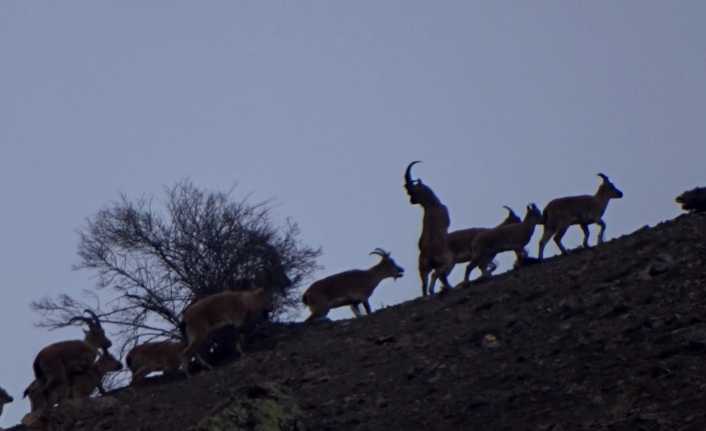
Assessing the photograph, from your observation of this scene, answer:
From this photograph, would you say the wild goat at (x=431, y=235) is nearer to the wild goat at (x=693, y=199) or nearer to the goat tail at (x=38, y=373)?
the wild goat at (x=693, y=199)

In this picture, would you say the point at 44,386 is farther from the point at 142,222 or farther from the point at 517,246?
the point at 142,222

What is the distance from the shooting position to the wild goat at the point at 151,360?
75.9ft

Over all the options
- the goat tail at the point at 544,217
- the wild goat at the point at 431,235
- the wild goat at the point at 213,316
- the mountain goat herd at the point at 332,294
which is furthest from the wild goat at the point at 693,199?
the wild goat at the point at 213,316

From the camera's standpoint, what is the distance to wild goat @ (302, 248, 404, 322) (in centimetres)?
2572

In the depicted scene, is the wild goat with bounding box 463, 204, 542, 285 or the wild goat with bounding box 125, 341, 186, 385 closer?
the wild goat with bounding box 125, 341, 186, 385

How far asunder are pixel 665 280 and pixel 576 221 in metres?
5.97

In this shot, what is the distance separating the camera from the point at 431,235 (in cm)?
2533

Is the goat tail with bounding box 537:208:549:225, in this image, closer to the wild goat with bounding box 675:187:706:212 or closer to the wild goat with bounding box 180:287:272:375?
the wild goat with bounding box 675:187:706:212

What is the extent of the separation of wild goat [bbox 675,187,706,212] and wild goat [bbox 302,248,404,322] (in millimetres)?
4626

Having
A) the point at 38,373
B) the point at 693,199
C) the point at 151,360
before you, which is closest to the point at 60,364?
the point at 38,373

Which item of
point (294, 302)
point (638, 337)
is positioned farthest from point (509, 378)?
point (294, 302)

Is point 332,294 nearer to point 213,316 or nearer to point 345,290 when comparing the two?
point 345,290

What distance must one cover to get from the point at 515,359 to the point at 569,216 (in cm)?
758

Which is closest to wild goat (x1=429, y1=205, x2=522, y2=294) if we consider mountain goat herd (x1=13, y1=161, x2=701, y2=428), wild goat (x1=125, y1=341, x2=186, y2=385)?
mountain goat herd (x1=13, y1=161, x2=701, y2=428)
